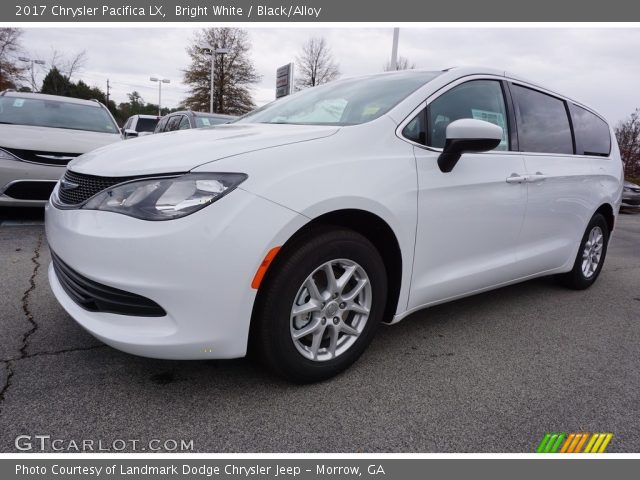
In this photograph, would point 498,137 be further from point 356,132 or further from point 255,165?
point 255,165

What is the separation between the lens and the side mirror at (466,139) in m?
2.26

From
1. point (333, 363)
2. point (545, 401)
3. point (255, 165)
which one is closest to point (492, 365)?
point (545, 401)

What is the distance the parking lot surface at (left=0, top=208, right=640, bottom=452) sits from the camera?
1.81m

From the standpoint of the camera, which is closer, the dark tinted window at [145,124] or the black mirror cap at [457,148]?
the black mirror cap at [457,148]

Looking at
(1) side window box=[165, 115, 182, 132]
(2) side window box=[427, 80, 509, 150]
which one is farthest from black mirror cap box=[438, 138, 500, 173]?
(1) side window box=[165, 115, 182, 132]

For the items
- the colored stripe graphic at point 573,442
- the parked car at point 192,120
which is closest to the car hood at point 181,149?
the colored stripe graphic at point 573,442

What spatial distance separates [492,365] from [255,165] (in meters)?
1.67

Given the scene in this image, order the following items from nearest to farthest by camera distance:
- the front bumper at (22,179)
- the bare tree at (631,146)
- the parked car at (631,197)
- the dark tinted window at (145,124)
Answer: the front bumper at (22,179)
the dark tinted window at (145,124)
the parked car at (631,197)
the bare tree at (631,146)

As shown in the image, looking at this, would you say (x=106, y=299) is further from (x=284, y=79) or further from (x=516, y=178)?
(x=284, y=79)

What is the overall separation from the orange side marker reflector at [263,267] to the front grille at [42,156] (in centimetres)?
400

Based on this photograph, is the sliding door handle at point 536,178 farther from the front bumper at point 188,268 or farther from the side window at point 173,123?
the side window at point 173,123

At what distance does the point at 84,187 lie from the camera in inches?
81.7

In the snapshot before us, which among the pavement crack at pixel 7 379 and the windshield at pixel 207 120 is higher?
the windshield at pixel 207 120

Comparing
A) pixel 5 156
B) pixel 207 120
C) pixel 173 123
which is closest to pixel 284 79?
pixel 173 123
